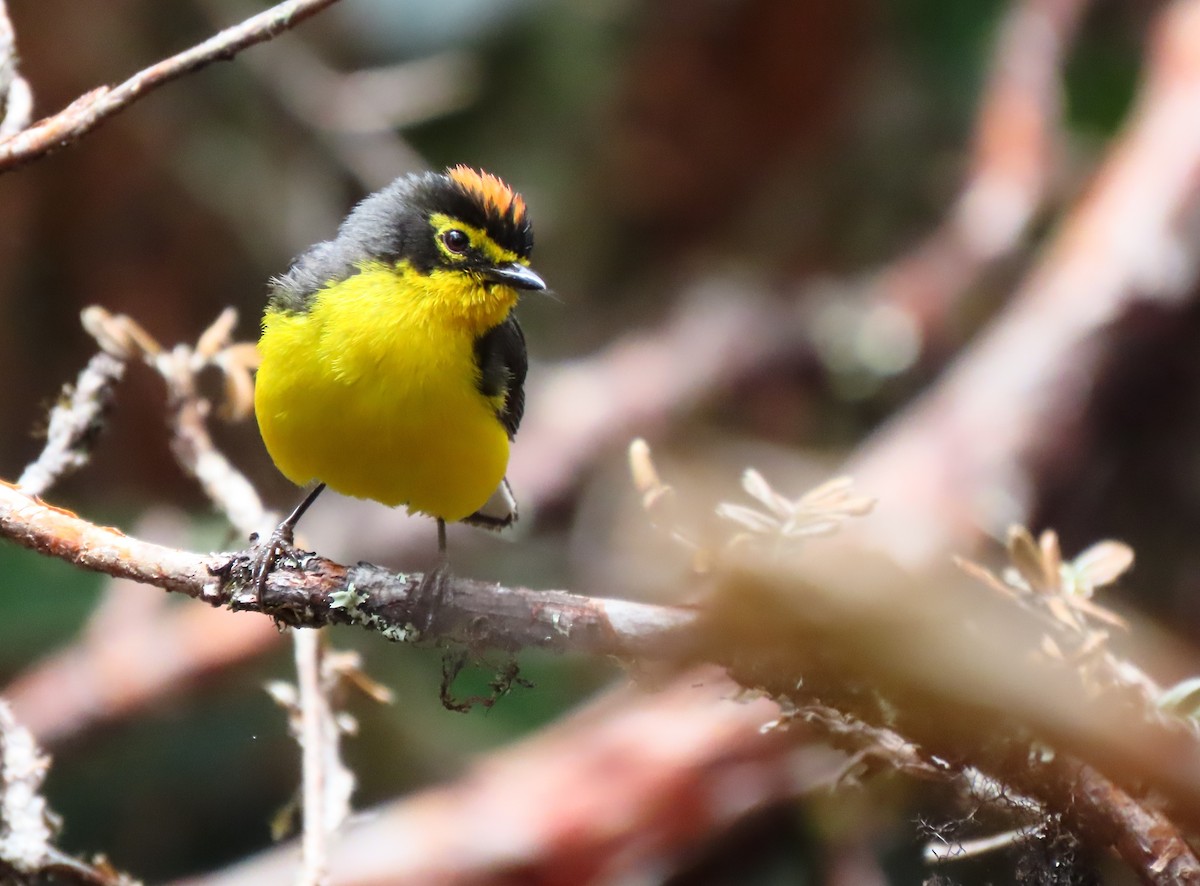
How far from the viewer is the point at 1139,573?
5.03 m

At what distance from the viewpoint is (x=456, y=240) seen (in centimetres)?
273

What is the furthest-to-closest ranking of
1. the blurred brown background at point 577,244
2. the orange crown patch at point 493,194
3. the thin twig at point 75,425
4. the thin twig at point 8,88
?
the blurred brown background at point 577,244, the orange crown patch at point 493,194, the thin twig at point 75,425, the thin twig at point 8,88

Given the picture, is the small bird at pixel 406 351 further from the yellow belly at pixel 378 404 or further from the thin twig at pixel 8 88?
the thin twig at pixel 8 88

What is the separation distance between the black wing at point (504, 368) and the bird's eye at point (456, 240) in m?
0.19

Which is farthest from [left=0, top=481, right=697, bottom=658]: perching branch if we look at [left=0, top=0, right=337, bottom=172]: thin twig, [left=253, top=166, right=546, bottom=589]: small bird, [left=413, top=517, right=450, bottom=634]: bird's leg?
[left=0, top=0, right=337, bottom=172]: thin twig

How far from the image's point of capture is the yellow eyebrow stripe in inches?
107

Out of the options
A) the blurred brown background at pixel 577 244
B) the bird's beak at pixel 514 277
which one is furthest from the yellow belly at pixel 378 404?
the blurred brown background at pixel 577 244

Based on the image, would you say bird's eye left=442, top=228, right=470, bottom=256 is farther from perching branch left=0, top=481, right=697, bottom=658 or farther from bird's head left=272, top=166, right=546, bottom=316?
perching branch left=0, top=481, right=697, bottom=658

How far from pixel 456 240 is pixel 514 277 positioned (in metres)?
0.16

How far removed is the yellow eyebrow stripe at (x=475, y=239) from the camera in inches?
107

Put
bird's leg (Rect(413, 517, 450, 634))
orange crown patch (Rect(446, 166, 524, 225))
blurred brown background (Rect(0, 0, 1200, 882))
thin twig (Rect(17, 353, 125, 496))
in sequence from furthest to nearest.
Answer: blurred brown background (Rect(0, 0, 1200, 882)) → orange crown patch (Rect(446, 166, 524, 225)) → thin twig (Rect(17, 353, 125, 496)) → bird's leg (Rect(413, 517, 450, 634))

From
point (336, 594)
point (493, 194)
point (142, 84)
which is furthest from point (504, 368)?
point (142, 84)

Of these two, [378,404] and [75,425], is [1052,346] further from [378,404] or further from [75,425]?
[75,425]

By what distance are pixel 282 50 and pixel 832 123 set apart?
3.33 metres
